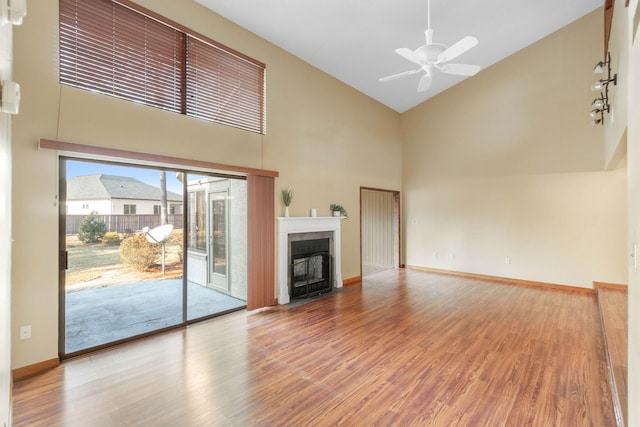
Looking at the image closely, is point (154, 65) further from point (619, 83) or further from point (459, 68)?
point (619, 83)

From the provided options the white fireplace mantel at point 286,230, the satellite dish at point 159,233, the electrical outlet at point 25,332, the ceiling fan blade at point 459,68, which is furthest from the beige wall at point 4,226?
the ceiling fan blade at point 459,68

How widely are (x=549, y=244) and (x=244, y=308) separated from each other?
6017 millimetres

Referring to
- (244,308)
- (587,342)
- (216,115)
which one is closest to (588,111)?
(587,342)

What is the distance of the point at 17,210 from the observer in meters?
2.63

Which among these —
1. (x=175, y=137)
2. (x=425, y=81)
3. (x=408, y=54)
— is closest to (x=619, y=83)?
(x=425, y=81)

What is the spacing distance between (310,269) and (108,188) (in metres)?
3.44

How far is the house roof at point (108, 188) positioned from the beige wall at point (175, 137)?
0.23 metres

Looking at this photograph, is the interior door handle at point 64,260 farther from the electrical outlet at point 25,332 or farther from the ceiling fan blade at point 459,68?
the ceiling fan blade at point 459,68

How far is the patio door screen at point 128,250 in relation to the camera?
308 centimetres

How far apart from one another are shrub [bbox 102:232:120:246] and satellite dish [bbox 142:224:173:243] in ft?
0.97

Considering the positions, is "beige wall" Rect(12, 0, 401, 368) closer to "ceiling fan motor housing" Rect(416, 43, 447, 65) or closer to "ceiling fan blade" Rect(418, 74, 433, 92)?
"ceiling fan blade" Rect(418, 74, 433, 92)

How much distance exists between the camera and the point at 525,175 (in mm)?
6027

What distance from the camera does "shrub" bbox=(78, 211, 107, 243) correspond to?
10.3ft

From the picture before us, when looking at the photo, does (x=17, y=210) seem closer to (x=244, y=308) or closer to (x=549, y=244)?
(x=244, y=308)
